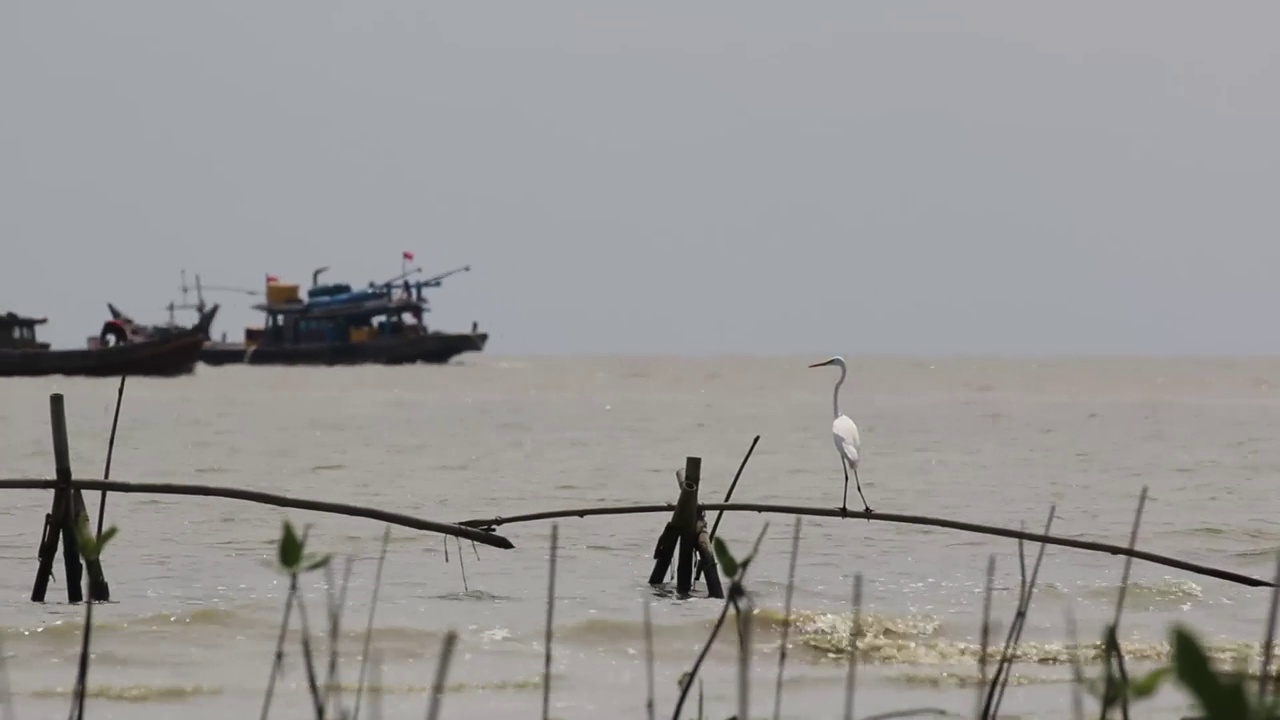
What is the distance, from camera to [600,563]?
1368cm

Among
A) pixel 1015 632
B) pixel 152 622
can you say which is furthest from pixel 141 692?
pixel 1015 632

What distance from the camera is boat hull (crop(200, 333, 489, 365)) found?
257 feet

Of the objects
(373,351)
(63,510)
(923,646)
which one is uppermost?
(373,351)

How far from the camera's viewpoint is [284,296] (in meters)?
80.0

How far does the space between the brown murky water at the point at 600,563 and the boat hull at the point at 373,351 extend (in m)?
40.3

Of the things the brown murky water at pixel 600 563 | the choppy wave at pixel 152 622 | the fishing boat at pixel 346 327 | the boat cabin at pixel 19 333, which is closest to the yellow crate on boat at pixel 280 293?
the fishing boat at pixel 346 327

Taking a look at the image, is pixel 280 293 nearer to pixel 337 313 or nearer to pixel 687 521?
pixel 337 313

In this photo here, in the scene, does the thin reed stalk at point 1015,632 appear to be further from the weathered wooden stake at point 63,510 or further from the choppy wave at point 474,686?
the weathered wooden stake at point 63,510

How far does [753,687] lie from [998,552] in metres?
6.91

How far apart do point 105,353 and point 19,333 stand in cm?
317

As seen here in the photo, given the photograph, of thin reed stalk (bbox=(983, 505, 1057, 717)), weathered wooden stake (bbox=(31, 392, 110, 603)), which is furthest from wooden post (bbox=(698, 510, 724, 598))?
thin reed stalk (bbox=(983, 505, 1057, 717))

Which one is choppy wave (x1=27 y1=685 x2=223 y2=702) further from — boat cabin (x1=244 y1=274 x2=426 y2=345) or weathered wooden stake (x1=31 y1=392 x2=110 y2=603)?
boat cabin (x1=244 y1=274 x2=426 y2=345)

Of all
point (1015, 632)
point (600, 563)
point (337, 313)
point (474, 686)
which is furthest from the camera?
point (337, 313)

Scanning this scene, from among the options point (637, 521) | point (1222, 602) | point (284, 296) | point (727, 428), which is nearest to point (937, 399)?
point (727, 428)
